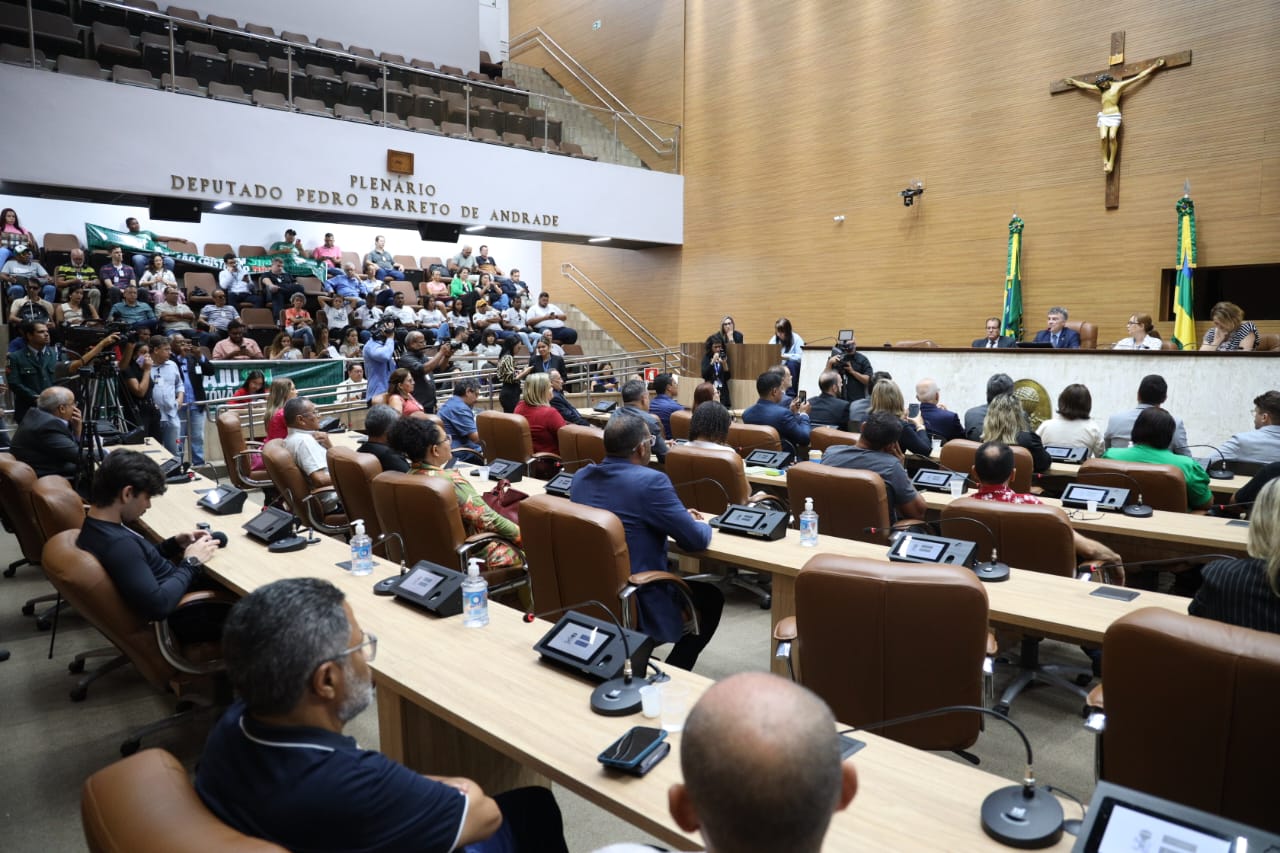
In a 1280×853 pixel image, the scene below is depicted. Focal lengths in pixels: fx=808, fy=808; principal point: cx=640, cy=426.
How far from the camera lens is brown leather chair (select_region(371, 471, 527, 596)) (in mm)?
3588

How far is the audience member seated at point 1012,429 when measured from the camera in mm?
4871

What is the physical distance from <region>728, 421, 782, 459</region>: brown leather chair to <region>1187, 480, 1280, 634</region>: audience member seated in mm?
3785

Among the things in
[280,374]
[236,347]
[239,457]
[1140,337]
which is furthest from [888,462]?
[236,347]

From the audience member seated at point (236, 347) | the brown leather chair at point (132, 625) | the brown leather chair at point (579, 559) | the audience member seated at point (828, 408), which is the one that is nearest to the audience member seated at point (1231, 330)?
the audience member seated at point (828, 408)

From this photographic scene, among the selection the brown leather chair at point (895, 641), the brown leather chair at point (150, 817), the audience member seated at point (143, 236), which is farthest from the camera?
the audience member seated at point (143, 236)

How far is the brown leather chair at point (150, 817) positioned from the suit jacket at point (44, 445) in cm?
500

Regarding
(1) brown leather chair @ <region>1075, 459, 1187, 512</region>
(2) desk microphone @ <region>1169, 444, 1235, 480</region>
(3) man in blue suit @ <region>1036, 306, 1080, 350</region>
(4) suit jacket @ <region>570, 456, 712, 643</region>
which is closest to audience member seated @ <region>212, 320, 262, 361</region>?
(4) suit jacket @ <region>570, 456, 712, 643</region>

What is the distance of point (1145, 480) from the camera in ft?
13.9

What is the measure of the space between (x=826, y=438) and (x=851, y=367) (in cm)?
253

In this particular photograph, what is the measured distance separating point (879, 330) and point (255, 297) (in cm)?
898

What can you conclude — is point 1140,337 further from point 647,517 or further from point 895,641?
point 895,641

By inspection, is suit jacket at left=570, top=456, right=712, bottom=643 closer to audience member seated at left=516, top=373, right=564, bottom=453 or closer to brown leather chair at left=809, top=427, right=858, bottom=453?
brown leather chair at left=809, top=427, right=858, bottom=453

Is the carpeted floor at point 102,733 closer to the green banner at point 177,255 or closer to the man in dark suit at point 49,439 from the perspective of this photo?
the man in dark suit at point 49,439

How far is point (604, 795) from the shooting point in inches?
63.2
